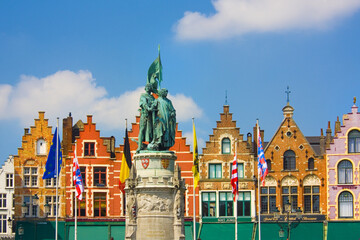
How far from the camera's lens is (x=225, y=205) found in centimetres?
6203

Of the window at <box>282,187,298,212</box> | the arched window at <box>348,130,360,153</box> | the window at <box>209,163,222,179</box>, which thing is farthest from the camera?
the window at <box>209,163,222,179</box>

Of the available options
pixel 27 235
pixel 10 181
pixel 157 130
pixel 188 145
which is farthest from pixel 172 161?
pixel 10 181

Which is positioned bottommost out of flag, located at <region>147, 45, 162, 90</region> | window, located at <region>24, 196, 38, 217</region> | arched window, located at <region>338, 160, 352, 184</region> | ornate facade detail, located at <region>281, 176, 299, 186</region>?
window, located at <region>24, 196, 38, 217</region>

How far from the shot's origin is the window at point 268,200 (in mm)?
61750

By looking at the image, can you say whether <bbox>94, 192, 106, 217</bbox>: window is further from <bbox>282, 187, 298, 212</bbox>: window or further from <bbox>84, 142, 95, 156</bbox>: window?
<bbox>282, 187, 298, 212</bbox>: window

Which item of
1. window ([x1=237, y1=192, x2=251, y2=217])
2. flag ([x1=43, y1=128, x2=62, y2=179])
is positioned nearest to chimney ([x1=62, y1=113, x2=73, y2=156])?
window ([x1=237, y1=192, x2=251, y2=217])

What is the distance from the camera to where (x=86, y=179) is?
205 feet

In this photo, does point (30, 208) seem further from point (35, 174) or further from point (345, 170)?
point (345, 170)

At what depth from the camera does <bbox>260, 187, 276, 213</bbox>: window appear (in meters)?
61.8

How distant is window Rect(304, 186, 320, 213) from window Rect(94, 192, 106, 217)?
15.9 metres

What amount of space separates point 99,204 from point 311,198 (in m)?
16.7

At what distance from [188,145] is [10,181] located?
55.0ft

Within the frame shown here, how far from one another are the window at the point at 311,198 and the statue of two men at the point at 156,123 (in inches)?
1026

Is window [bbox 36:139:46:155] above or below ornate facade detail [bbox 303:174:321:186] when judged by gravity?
above
